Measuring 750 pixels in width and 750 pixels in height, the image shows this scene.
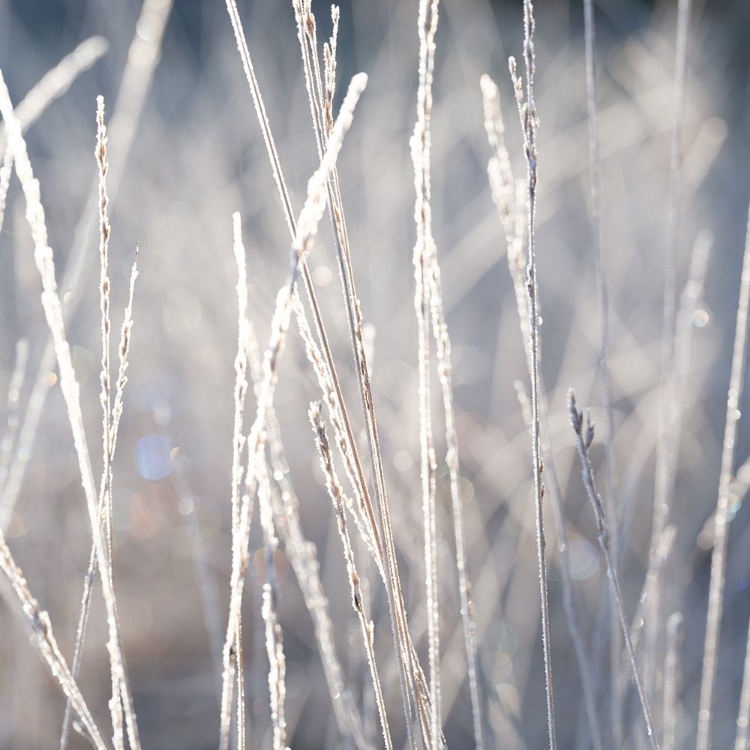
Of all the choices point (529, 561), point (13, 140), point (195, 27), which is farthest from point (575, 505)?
point (195, 27)

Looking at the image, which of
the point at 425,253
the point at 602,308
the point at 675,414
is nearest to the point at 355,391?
the point at 675,414

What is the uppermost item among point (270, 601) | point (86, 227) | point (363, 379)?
point (86, 227)

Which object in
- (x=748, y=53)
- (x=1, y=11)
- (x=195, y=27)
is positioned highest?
(x=195, y=27)

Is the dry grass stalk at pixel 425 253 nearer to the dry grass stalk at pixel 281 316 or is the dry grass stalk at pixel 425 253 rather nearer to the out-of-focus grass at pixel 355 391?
the dry grass stalk at pixel 281 316

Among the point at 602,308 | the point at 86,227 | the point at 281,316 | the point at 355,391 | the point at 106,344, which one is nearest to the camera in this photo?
the point at 281,316

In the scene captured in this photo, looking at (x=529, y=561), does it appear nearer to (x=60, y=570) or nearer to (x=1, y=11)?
(x=60, y=570)

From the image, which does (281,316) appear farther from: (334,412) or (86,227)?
(86,227)

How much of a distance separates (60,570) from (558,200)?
1734mm

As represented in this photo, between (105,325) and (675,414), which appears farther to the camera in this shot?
(675,414)

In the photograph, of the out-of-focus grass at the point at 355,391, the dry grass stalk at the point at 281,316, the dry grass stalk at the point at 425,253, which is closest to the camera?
the dry grass stalk at the point at 281,316

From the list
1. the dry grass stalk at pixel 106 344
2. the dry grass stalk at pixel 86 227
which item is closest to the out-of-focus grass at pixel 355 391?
the dry grass stalk at pixel 86 227

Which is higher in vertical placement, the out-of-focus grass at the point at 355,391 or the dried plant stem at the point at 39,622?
the out-of-focus grass at the point at 355,391

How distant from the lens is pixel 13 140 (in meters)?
0.42

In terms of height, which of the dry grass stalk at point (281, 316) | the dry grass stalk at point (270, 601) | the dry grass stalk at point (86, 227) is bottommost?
the dry grass stalk at point (270, 601)
